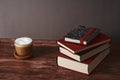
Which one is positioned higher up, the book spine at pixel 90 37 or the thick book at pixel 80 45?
the book spine at pixel 90 37

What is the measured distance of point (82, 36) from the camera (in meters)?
0.92

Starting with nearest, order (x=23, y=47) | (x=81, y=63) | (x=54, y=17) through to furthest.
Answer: (x=81, y=63)
(x=23, y=47)
(x=54, y=17)

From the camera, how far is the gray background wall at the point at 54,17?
1.13m

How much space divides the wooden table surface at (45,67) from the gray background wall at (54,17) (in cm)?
13

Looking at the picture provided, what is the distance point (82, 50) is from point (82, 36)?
0.07 m

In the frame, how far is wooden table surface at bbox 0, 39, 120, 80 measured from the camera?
2.86 ft

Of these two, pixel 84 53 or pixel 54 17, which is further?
pixel 54 17

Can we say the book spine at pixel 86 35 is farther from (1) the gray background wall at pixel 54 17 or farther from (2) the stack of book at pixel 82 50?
(1) the gray background wall at pixel 54 17

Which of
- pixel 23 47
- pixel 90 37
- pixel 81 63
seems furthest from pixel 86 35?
pixel 23 47

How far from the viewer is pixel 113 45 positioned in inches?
43.6

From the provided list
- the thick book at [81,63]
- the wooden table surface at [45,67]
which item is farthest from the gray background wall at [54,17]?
the thick book at [81,63]

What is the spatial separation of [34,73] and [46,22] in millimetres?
373

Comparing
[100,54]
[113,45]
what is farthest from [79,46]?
[113,45]

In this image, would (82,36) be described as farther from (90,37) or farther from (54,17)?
(54,17)
